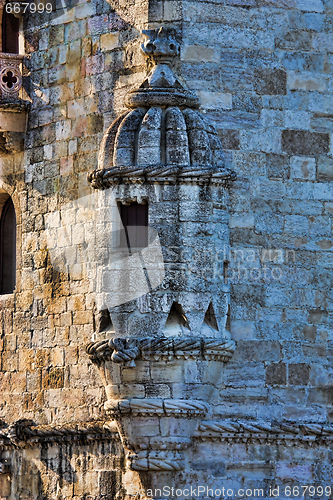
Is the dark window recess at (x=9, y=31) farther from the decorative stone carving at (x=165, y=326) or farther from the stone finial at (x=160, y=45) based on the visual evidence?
the decorative stone carving at (x=165, y=326)

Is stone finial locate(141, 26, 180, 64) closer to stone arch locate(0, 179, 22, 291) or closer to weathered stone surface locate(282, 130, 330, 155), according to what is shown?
weathered stone surface locate(282, 130, 330, 155)

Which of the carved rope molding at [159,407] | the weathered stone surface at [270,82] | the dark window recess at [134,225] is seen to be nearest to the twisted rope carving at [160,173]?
the dark window recess at [134,225]

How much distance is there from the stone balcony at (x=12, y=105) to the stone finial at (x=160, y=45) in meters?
2.23

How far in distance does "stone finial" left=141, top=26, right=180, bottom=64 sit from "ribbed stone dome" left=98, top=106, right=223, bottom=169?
2.08 ft

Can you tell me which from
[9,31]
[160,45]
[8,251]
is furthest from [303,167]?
[9,31]

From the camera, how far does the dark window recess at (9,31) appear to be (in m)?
16.9

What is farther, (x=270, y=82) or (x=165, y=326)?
(x=270, y=82)

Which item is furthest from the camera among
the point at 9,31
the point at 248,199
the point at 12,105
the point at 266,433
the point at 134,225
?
the point at 9,31

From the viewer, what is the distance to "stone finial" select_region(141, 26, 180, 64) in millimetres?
14742

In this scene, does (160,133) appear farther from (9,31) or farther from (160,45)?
(9,31)

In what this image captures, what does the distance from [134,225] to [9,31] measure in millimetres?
3993

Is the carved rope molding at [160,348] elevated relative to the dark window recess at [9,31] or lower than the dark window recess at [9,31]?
lower

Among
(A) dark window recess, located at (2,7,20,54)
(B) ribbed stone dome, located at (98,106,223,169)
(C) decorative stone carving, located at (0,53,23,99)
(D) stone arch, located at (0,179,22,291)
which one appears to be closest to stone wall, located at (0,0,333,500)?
(B) ribbed stone dome, located at (98,106,223,169)

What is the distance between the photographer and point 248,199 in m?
15.0
